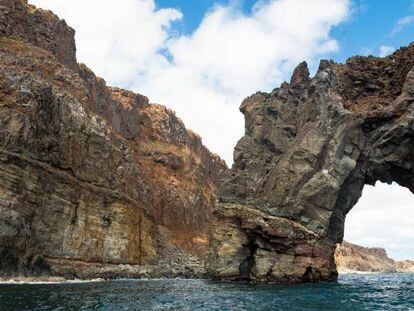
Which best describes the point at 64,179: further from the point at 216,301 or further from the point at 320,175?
the point at 216,301

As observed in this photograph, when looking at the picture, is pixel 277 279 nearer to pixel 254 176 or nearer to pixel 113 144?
pixel 254 176

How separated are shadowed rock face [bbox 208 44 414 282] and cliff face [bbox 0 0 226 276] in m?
29.2

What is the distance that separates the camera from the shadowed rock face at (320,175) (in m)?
56.7

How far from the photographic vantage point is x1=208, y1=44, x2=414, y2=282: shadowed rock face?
56.7 meters

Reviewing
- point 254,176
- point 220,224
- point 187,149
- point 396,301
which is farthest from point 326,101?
point 187,149

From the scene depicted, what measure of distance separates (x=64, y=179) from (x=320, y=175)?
154 feet

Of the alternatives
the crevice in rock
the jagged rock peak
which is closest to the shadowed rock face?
the crevice in rock

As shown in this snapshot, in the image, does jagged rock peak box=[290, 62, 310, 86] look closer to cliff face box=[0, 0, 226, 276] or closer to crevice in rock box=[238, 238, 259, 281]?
crevice in rock box=[238, 238, 259, 281]

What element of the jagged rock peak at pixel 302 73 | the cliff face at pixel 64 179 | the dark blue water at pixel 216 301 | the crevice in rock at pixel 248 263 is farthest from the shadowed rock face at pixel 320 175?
the cliff face at pixel 64 179

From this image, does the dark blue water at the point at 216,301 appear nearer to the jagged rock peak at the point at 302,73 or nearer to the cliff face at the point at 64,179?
the cliff face at the point at 64,179

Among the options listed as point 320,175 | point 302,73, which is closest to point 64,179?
point 302,73

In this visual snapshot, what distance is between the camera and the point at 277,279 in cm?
5678

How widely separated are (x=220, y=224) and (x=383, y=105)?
85.1 ft

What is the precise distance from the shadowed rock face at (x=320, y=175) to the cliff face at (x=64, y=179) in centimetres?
2922
